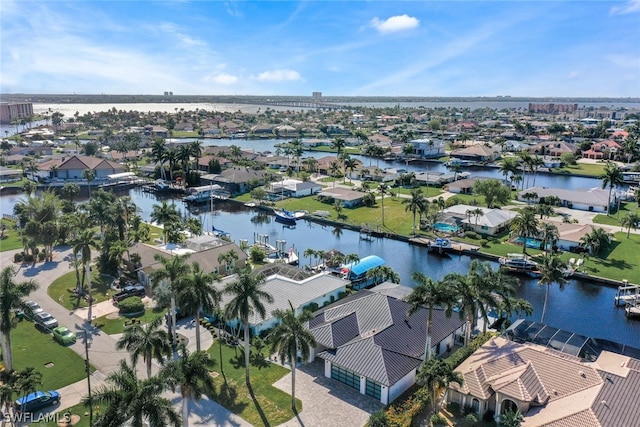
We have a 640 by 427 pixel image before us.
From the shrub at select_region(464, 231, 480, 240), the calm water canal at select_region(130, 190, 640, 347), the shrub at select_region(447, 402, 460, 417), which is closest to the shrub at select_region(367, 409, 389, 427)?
the shrub at select_region(447, 402, 460, 417)

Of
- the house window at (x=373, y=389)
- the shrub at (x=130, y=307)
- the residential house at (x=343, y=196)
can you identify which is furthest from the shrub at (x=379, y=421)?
the residential house at (x=343, y=196)

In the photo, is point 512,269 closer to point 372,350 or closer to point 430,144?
point 372,350

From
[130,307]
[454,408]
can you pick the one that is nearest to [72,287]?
[130,307]

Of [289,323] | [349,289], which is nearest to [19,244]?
[349,289]

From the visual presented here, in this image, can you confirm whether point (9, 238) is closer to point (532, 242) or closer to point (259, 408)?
point (259, 408)

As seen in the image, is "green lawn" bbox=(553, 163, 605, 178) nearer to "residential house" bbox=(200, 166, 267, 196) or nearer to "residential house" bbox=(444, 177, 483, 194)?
"residential house" bbox=(444, 177, 483, 194)

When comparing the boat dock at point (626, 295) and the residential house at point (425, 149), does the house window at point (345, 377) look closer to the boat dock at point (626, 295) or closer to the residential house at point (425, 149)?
the boat dock at point (626, 295)
